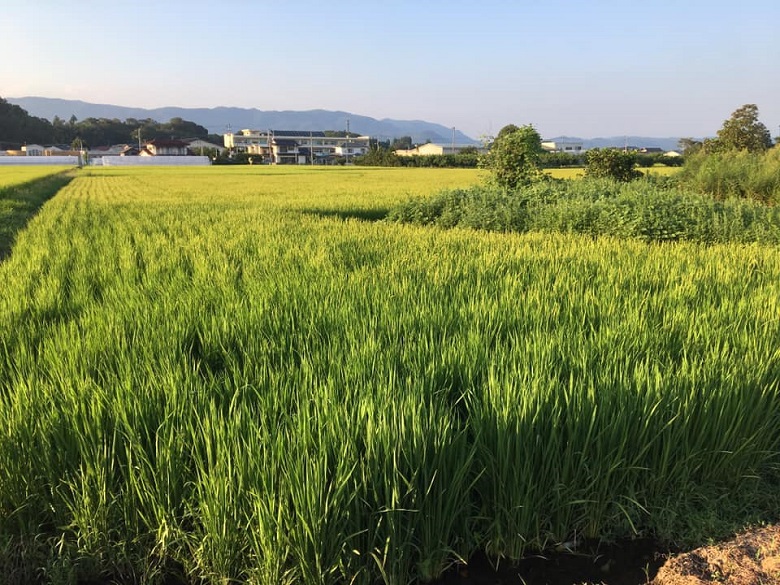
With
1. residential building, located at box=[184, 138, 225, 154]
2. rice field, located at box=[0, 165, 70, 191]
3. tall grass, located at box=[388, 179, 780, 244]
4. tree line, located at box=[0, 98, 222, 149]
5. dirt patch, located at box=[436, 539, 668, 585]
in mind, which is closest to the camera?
dirt patch, located at box=[436, 539, 668, 585]

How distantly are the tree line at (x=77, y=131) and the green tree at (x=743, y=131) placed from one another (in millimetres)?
93707

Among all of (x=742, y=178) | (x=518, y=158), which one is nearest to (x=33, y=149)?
(x=518, y=158)

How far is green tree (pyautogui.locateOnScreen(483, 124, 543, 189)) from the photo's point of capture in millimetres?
13133

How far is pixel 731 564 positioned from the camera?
64.2 inches

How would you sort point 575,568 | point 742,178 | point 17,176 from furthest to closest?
point 17,176 < point 742,178 < point 575,568

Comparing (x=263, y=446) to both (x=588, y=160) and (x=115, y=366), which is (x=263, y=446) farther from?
(x=588, y=160)

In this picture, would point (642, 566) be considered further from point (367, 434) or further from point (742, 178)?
point (742, 178)

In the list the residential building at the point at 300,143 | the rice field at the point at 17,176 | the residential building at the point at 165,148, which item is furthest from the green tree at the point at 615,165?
the residential building at the point at 300,143

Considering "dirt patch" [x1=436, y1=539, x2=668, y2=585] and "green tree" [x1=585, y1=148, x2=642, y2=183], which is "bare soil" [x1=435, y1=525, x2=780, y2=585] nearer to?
"dirt patch" [x1=436, y1=539, x2=668, y2=585]

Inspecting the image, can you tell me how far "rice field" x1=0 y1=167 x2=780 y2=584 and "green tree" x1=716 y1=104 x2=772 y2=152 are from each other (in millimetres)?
30925

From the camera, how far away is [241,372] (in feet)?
7.88

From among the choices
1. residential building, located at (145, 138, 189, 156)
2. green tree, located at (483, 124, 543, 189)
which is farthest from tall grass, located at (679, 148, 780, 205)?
residential building, located at (145, 138, 189, 156)

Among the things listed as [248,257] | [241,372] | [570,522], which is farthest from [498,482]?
[248,257]

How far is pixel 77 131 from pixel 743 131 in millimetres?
115485
